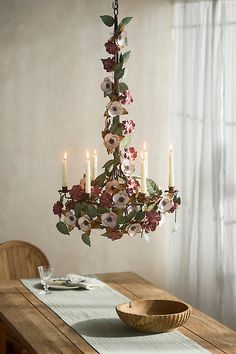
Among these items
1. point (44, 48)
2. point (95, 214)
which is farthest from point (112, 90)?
point (44, 48)

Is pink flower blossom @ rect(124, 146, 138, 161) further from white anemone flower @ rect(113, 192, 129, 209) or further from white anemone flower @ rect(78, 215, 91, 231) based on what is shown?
white anemone flower @ rect(78, 215, 91, 231)

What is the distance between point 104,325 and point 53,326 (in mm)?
223

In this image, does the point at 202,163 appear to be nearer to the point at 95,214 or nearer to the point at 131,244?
the point at 131,244

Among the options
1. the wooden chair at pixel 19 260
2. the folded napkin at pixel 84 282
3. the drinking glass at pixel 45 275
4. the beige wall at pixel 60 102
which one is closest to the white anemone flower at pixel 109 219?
the drinking glass at pixel 45 275

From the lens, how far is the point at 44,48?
5.62 meters

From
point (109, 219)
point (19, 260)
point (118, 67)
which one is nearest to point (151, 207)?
point (109, 219)

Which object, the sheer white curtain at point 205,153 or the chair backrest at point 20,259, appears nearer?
the chair backrest at point 20,259

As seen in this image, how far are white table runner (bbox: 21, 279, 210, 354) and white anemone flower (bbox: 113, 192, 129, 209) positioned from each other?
0.55 meters

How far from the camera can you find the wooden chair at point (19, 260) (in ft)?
16.6

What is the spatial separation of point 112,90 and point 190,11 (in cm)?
245

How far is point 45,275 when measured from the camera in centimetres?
420

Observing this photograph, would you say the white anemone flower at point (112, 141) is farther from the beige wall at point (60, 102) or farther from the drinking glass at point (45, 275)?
the beige wall at point (60, 102)

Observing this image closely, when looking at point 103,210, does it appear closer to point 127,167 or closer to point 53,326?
point 127,167

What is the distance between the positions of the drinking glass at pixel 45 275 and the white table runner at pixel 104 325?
0.04m
